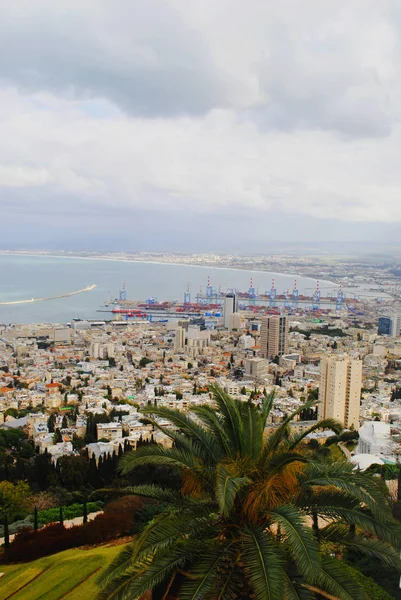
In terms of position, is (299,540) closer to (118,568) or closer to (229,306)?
(118,568)

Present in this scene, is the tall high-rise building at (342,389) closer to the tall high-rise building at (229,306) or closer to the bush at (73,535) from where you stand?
the bush at (73,535)

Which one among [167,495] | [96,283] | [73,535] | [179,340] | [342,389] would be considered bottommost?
[179,340]

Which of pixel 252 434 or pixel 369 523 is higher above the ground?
pixel 252 434

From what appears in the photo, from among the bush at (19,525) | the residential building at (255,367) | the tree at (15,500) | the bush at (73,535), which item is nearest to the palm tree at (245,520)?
the bush at (73,535)

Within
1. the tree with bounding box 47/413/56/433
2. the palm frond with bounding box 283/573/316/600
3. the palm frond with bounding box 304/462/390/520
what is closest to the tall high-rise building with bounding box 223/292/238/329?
the tree with bounding box 47/413/56/433

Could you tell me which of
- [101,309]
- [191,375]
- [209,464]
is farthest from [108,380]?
[101,309]

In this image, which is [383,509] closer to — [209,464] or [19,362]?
[209,464]

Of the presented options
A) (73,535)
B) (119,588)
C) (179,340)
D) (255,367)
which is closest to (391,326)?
(179,340)
